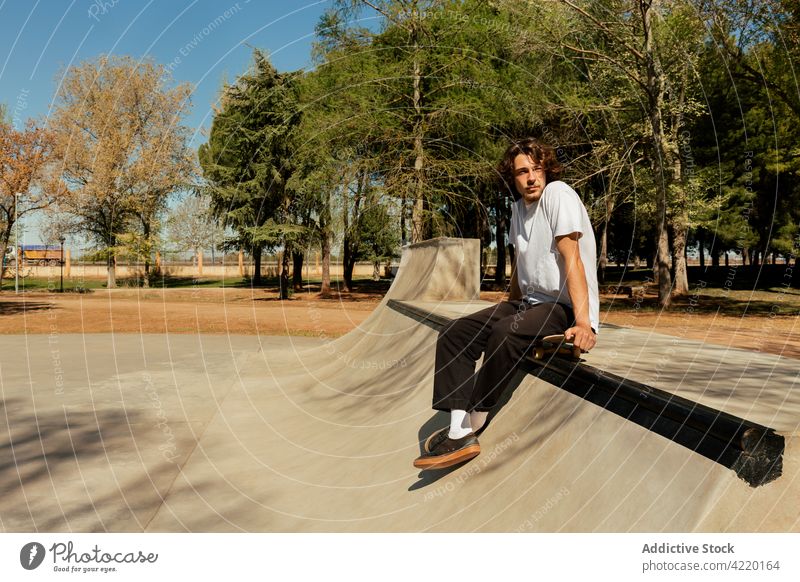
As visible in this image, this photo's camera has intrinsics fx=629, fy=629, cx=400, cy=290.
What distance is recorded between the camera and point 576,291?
355cm

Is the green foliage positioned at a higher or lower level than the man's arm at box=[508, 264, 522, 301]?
higher

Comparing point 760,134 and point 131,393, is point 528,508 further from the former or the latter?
point 760,134

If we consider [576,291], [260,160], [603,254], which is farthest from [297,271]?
[576,291]

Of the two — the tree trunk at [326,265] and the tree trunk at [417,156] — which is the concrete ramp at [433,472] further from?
the tree trunk at [326,265]

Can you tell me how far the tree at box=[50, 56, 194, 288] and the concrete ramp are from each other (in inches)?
1187

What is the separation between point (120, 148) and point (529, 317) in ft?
127

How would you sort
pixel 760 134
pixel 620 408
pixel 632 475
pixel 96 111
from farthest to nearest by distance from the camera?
pixel 96 111
pixel 760 134
pixel 620 408
pixel 632 475

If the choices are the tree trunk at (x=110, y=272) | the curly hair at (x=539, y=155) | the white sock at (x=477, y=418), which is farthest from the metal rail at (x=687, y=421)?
the tree trunk at (x=110, y=272)

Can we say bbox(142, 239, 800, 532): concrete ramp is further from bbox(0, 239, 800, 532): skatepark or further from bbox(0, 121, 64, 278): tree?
bbox(0, 121, 64, 278): tree

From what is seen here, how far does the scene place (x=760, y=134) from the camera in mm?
34250

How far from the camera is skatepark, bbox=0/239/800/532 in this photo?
2639 millimetres

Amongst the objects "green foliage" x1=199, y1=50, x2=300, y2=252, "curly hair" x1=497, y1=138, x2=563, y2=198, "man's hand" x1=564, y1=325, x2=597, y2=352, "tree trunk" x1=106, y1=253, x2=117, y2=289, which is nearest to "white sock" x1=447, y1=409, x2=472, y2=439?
"man's hand" x1=564, y1=325, x2=597, y2=352

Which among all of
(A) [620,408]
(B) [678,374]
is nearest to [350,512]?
(A) [620,408]

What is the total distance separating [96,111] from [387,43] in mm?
20092
